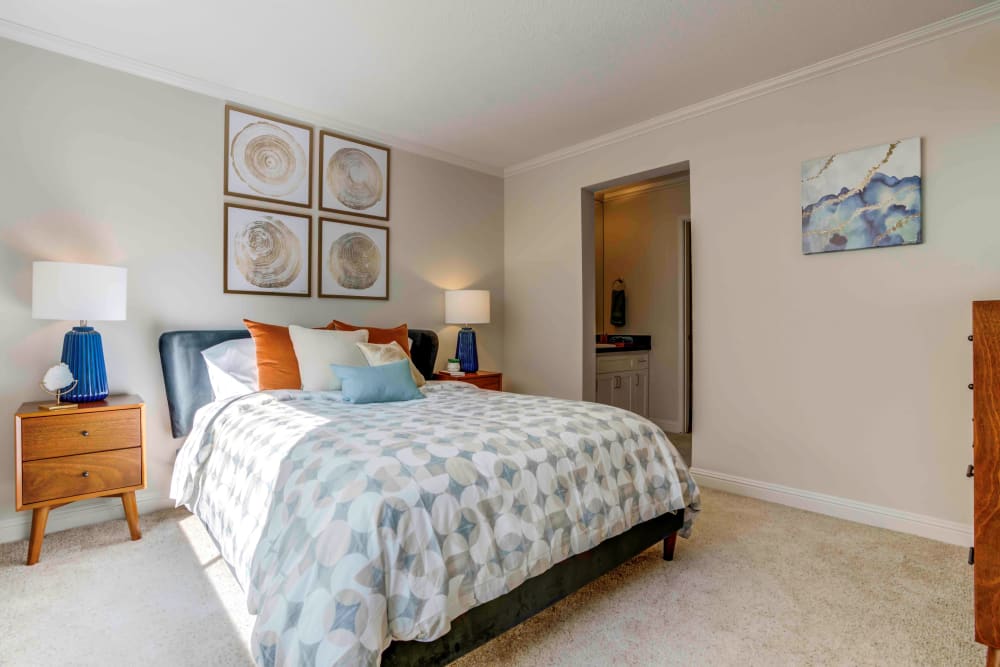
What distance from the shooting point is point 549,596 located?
173cm

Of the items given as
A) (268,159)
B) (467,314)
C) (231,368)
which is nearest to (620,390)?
(467,314)

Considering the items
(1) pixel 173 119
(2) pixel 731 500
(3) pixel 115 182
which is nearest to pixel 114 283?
(3) pixel 115 182

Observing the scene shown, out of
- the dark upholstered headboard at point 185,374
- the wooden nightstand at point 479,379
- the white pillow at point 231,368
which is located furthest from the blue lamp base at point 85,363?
the wooden nightstand at point 479,379

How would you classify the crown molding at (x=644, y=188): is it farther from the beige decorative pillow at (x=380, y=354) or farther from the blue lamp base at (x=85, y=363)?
the blue lamp base at (x=85, y=363)

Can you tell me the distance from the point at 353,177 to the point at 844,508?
3.80m

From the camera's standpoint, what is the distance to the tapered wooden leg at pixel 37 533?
2.27 meters

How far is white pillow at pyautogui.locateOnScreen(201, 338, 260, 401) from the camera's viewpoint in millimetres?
2811

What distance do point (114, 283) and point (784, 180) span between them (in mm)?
3702

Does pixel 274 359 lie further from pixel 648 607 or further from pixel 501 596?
pixel 648 607

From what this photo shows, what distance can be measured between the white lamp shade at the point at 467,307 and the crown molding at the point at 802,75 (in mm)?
1403

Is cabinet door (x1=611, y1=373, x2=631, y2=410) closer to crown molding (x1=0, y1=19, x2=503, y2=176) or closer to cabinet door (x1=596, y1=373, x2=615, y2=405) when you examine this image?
cabinet door (x1=596, y1=373, x2=615, y2=405)

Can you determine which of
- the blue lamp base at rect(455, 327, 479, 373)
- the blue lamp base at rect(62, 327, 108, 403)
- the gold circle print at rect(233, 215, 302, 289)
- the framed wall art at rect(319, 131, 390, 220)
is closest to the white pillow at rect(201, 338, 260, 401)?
the blue lamp base at rect(62, 327, 108, 403)

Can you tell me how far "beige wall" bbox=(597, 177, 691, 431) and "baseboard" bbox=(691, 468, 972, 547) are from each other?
1.72 metres

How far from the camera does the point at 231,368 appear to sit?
286cm
